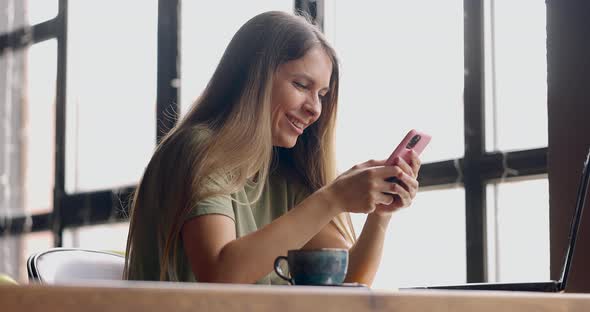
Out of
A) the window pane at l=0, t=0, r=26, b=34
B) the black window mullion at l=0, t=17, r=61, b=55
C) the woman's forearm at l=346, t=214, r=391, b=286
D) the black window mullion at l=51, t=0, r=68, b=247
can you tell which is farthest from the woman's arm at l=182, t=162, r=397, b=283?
the window pane at l=0, t=0, r=26, b=34

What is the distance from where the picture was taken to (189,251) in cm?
176

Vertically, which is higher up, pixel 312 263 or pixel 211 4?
pixel 211 4

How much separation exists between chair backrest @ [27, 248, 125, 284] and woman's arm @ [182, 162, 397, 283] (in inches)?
11.0

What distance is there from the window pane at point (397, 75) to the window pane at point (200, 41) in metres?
0.67

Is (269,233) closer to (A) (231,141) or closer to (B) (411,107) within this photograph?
(A) (231,141)

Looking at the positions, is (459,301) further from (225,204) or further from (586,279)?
(586,279)

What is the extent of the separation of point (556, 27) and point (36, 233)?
2975 millimetres

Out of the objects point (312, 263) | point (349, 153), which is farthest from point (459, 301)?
point (349, 153)

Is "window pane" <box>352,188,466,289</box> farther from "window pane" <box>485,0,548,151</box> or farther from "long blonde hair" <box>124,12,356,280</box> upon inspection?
"long blonde hair" <box>124,12,356,280</box>

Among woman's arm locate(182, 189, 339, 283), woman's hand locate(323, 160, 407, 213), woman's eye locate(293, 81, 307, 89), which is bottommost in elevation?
woman's arm locate(182, 189, 339, 283)

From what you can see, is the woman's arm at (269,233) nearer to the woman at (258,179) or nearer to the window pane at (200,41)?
the woman at (258,179)

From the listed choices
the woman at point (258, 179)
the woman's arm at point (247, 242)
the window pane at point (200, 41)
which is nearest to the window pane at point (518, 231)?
the woman at point (258, 179)

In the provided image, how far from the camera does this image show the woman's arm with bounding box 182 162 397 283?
5.53 feet

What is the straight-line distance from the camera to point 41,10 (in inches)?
182
